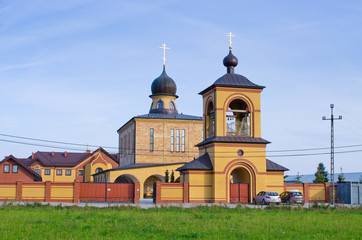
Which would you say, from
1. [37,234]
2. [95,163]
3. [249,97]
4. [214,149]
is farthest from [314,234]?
[95,163]

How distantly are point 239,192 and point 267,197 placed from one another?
11.7ft

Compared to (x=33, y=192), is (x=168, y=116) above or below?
above

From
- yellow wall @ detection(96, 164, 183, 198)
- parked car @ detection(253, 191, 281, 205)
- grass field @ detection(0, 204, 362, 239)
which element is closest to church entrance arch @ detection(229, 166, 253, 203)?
parked car @ detection(253, 191, 281, 205)

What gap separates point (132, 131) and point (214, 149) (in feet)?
74.6

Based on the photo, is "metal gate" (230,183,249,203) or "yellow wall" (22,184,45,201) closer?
"yellow wall" (22,184,45,201)

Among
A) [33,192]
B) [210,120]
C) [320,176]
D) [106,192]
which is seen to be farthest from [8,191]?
[320,176]

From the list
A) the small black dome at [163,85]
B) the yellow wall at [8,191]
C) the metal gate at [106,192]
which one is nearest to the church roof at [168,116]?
the small black dome at [163,85]

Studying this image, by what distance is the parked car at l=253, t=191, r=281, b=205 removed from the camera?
31.9m

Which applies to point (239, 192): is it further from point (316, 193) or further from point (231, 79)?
point (231, 79)

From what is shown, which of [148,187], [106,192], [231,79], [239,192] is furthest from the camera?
[148,187]

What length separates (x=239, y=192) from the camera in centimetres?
3528

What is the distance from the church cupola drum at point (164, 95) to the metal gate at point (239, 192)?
24.0 metres

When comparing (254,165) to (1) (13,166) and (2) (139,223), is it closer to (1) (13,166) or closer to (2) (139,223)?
(2) (139,223)

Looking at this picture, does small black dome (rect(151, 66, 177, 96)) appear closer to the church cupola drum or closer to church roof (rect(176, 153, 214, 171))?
the church cupola drum
